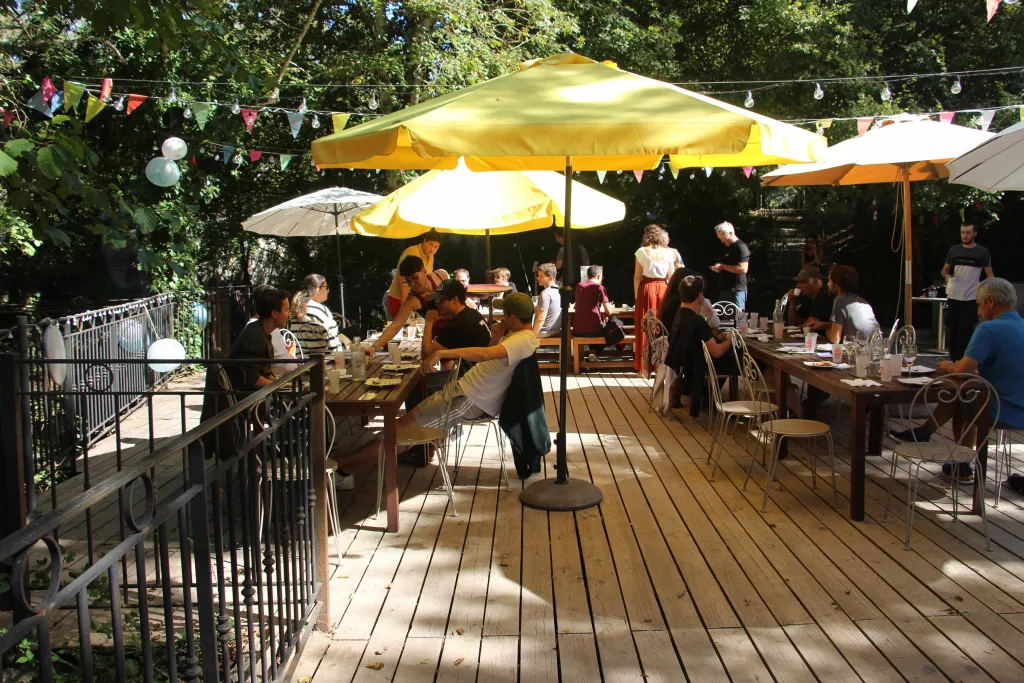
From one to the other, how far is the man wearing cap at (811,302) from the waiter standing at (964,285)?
4.74ft

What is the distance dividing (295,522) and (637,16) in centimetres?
1468

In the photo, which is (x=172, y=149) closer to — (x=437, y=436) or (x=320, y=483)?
(x=437, y=436)

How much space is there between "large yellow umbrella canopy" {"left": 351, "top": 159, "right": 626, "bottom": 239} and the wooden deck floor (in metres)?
2.29

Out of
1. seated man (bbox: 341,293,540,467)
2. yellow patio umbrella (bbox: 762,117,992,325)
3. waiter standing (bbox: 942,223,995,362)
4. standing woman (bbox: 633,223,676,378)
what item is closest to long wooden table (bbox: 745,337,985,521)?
seated man (bbox: 341,293,540,467)

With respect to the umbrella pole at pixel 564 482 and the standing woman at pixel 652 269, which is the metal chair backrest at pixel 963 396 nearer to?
the umbrella pole at pixel 564 482

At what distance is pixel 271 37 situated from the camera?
1357cm

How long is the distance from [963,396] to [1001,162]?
1336mm

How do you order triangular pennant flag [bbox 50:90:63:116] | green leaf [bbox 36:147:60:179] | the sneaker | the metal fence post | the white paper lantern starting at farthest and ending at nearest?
the white paper lantern
triangular pennant flag [bbox 50:90:63:116]
the sneaker
green leaf [bbox 36:147:60:179]
the metal fence post

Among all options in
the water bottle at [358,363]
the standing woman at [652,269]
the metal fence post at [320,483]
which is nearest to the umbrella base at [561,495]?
the water bottle at [358,363]

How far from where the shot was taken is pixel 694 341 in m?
6.38

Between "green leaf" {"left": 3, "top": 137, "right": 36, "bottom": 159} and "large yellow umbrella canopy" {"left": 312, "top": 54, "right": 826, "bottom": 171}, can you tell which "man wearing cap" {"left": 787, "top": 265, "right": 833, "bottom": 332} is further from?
"green leaf" {"left": 3, "top": 137, "right": 36, "bottom": 159}

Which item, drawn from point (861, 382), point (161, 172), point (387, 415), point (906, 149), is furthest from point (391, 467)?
point (161, 172)

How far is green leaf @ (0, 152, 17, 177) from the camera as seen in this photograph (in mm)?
3297

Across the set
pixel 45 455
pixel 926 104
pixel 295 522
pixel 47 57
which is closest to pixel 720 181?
pixel 926 104
